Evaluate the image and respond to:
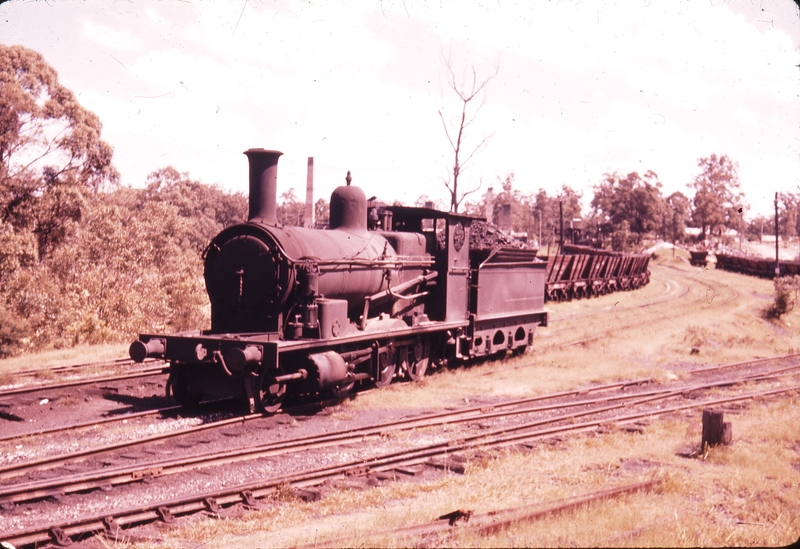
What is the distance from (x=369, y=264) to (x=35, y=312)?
13.5 meters

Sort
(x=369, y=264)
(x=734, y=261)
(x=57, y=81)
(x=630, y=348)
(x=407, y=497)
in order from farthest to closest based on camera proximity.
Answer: (x=734, y=261), (x=57, y=81), (x=630, y=348), (x=369, y=264), (x=407, y=497)

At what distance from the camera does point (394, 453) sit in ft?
26.7

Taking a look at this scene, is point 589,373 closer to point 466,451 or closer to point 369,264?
point 369,264

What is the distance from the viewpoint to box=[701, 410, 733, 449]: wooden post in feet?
28.6

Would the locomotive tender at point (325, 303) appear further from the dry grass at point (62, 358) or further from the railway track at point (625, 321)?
the railway track at point (625, 321)

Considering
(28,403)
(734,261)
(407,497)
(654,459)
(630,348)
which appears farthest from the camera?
(734,261)

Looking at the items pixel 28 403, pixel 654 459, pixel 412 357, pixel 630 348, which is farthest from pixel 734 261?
pixel 28 403

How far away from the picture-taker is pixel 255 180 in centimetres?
1070

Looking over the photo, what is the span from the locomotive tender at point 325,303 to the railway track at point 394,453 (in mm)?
1625

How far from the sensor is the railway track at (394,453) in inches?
232

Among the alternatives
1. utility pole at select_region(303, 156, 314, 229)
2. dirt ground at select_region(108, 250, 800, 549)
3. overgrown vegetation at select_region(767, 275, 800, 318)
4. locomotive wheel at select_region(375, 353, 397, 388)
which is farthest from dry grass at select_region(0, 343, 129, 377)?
overgrown vegetation at select_region(767, 275, 800, 318)

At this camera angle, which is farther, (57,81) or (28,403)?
(57,81)

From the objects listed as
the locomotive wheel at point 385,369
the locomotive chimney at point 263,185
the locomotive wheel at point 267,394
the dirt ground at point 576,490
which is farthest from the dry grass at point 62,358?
the dirt ground at point 576,490

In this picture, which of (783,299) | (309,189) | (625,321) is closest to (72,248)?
(309,189)
